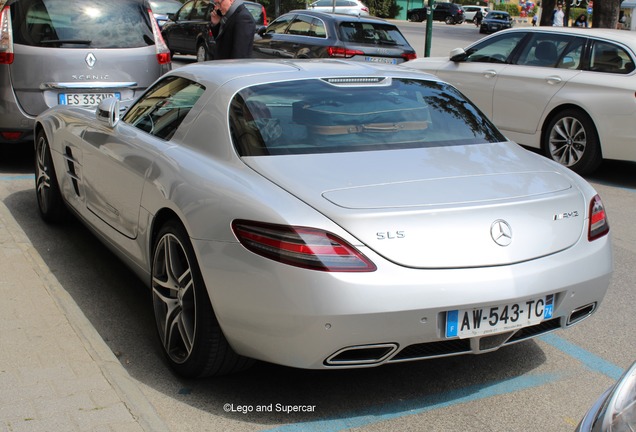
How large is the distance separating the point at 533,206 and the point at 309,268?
106 centimetres

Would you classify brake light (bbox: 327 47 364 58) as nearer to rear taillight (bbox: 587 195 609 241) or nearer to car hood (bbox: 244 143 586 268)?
car hood (bbox: 244 143 586 268)

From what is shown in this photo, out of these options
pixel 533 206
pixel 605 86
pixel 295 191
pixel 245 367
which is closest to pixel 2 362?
pixel 245 367

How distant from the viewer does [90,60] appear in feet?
27.5

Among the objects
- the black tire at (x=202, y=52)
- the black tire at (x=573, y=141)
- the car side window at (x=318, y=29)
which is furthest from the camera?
the black tire at (x=202, y=52)

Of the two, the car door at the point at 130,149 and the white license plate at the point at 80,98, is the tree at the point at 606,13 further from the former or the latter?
the car door at the point at 130,149

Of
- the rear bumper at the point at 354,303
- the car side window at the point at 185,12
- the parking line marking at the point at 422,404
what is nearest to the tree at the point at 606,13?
the car side window at the point at 185,12

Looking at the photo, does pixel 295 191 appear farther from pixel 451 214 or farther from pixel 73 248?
pixel 73 248

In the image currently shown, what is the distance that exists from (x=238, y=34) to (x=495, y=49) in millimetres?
3351

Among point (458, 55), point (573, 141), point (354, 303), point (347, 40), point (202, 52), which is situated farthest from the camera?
point (202, 52)

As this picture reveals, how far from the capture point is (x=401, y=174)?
3838 mm

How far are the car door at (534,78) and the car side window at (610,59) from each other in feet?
0.56

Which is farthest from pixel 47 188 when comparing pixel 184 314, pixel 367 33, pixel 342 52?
pixel 367 33

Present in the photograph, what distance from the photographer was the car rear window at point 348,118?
416 centimetres

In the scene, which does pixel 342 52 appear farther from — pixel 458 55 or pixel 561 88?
pixel 561 88
